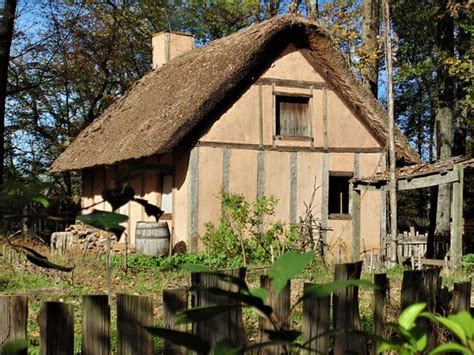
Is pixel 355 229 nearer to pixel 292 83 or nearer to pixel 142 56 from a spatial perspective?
pixel 292 83

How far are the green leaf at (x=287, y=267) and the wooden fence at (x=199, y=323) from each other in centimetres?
64

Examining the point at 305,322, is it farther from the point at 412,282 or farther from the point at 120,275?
the point at 120,275

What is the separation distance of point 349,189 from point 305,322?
13.8 m

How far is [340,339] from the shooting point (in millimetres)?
2352

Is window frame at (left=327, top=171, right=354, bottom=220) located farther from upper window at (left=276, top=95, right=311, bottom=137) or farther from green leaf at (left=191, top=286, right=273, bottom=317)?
green leaf at (left=191, top=286, right=273, bottom=317)

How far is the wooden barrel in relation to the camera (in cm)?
1421

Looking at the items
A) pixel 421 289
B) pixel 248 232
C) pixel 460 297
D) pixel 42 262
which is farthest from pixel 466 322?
pixel 248 232

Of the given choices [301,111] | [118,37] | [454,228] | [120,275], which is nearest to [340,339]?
[120,275]

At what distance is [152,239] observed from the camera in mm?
14211

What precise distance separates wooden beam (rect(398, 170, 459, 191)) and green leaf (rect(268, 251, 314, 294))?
1130cm

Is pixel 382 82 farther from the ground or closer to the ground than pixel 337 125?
farther from the ground

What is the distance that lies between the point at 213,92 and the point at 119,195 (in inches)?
526


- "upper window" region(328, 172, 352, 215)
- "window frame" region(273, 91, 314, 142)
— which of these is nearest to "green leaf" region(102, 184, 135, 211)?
"window frame" region(273, 91, 314, 142)

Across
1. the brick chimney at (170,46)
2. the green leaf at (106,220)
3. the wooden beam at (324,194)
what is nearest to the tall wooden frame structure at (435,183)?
the wooden beam at (324,194)
